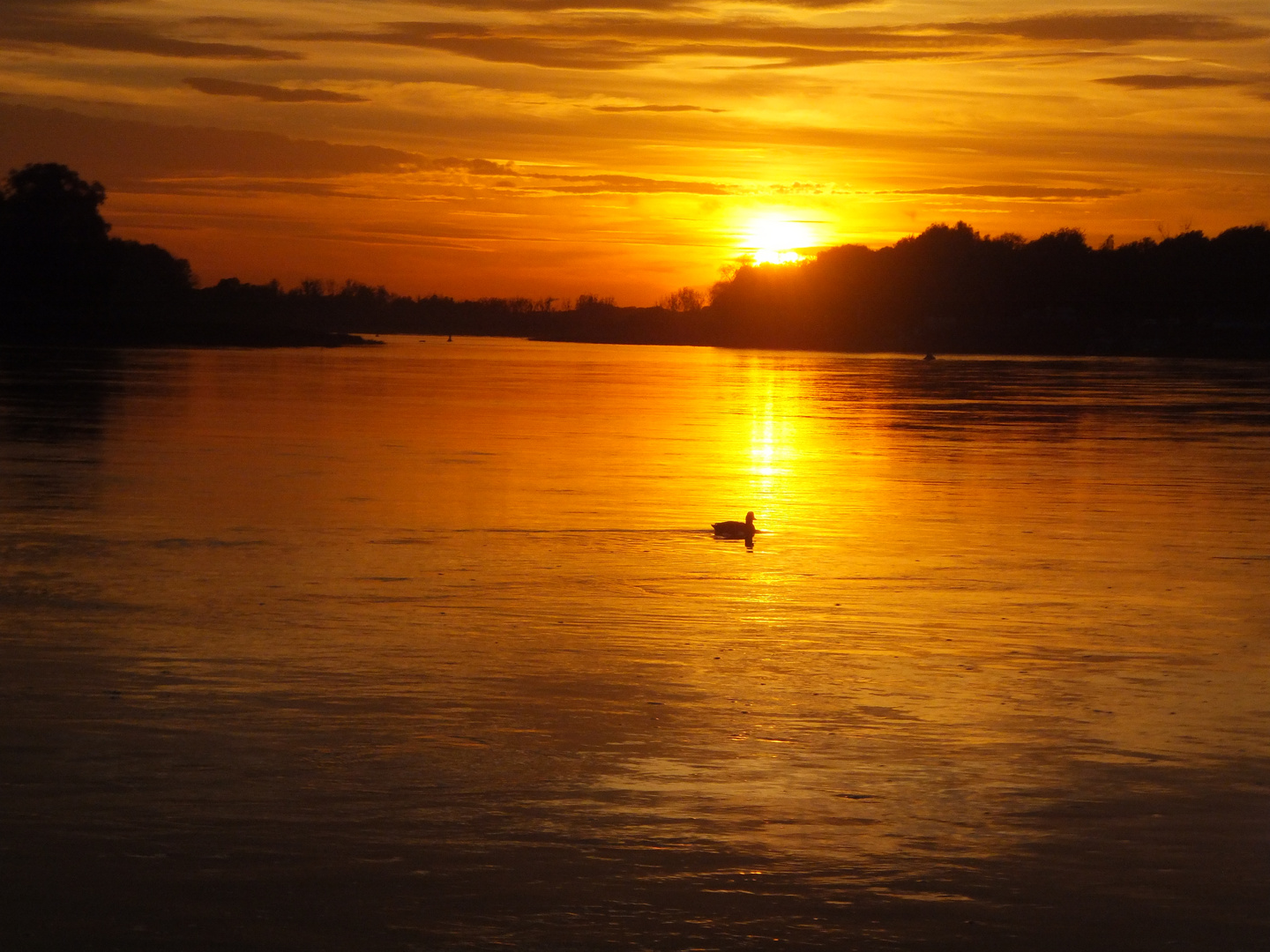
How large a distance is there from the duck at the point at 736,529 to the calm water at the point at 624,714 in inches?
8.5

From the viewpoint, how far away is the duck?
635 inches

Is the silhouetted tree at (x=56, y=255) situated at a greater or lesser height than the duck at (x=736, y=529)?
greater

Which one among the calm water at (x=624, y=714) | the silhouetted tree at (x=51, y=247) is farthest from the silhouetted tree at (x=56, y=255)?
the calm water at (x=624, y=714)

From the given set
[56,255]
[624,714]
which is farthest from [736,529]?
[56,255]

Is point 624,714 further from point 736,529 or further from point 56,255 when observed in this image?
point 56,255

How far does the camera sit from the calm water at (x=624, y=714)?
602 cm

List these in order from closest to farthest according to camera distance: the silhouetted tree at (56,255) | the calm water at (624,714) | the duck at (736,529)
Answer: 1. the calm water at (624,714)
2. the duck at (736,529)
3. the silhouetted tree at (56,255)

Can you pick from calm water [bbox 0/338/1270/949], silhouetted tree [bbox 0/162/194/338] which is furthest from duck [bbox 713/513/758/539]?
silhouetted tree [bbox 0/162/194/338]

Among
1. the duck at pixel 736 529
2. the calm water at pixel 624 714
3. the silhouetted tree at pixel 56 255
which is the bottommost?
the calm water at pixel 624 714

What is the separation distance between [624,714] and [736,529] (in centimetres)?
750

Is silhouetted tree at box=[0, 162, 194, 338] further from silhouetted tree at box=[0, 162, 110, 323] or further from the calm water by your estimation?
the calm water

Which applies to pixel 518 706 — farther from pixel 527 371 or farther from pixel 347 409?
pixel 527 371

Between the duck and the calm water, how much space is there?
216 mm

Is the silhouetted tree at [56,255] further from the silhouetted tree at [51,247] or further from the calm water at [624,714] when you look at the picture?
the calm water at [624,714]
